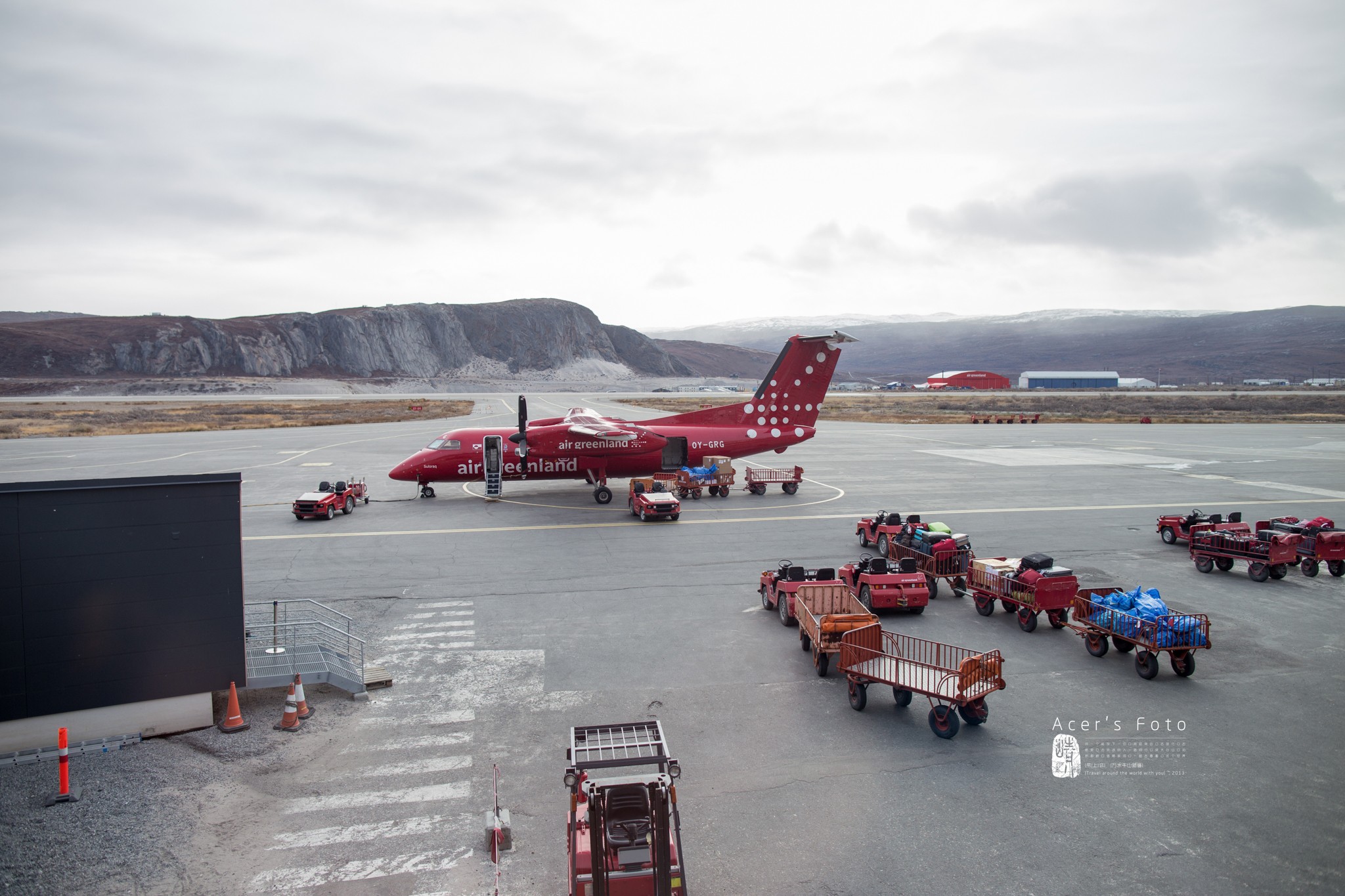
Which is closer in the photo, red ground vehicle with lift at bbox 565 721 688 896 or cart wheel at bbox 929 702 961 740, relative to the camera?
red ground vehicle with lift at bbox 565 721 688 896

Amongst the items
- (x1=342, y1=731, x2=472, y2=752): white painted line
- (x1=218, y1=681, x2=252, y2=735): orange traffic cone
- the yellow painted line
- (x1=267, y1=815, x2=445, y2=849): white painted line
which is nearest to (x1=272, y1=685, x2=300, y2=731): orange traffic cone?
→ (x1=218, y1=681, x2=252, y2=735): orange traffic cone

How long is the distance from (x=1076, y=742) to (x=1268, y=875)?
10.7 ft

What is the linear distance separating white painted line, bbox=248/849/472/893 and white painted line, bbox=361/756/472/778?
2008mm

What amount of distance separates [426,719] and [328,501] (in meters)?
20.1

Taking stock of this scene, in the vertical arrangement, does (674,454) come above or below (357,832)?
above

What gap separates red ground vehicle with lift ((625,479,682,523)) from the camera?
29.2m

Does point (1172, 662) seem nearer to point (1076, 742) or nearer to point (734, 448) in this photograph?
point (1076, 742)

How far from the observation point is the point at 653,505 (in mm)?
29109

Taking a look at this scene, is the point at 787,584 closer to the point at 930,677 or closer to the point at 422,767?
the point at 930,677

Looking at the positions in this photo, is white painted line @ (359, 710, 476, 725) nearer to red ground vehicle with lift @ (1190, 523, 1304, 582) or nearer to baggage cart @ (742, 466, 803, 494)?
red ground vehicle with lift @ (1190, 523, 1304, 582)

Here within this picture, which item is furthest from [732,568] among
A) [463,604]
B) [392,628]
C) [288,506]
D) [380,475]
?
[380,475]

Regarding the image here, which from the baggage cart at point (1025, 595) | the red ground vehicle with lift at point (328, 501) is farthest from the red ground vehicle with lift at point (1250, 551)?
the red ground vehicle with lift at point (328, 501)

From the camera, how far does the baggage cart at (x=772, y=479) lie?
36.1 metres

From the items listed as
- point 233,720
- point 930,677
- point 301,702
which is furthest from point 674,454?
point 233,720
